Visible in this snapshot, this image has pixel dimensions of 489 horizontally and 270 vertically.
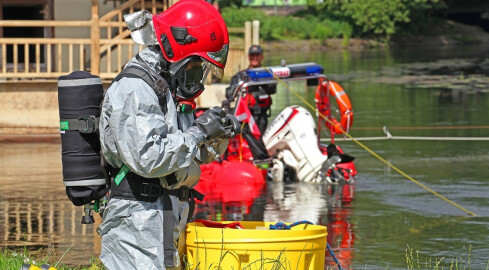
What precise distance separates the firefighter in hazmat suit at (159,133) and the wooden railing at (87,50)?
13.6m

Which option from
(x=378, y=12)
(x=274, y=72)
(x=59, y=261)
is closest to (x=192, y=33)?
(x=59, y=261)

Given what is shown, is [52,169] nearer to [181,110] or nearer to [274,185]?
[274,185]

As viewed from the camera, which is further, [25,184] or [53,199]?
[25,184]

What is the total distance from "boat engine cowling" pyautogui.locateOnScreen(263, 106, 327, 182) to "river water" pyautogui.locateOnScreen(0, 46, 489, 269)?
12.2 inches

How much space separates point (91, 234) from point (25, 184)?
12.0 ft

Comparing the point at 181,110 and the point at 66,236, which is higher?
the point at 181,110

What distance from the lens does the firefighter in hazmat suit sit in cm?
514

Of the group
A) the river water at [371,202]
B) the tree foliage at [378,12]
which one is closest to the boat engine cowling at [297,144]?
the river water at [371,202]

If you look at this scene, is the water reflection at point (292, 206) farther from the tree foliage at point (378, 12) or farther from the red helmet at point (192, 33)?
the tree foliage at point (378, 12)

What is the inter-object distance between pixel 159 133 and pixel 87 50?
747 inches

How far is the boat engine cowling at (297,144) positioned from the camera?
1397 cm

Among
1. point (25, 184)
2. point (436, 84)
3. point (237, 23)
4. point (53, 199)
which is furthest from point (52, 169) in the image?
point (237, 23)

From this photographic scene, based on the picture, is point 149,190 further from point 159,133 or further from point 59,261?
point 59,261

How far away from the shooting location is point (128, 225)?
5293mm
